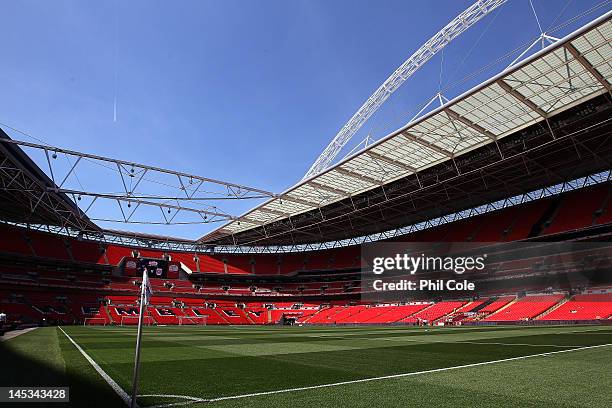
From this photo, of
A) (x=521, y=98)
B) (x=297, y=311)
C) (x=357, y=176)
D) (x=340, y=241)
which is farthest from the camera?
(x=340, y=241)

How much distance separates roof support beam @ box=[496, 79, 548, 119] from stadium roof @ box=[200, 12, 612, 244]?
0.06 feet

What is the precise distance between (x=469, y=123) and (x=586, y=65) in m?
8.01

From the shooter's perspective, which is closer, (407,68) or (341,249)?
(407,68)

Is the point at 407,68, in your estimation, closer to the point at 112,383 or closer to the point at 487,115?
the point at 487,115

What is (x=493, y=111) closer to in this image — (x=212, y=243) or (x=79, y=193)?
(x=79, y=193)

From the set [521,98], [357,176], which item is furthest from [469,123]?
[357,176]

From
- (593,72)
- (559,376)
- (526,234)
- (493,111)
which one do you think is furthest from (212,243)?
(559,376)

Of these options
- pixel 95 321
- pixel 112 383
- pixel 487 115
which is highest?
pixel 487 115

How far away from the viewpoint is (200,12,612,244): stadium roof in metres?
22.8

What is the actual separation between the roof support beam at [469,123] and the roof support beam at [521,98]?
367cm

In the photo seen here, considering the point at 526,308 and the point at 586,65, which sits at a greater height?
the point at 586,65

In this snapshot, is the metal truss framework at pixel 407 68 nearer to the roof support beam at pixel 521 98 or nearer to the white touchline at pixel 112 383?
the roof support beam at pixel 521 98

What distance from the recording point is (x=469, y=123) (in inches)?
1174

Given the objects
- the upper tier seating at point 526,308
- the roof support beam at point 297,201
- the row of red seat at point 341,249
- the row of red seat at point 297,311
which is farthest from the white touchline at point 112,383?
the row of red seat at point 341,249
